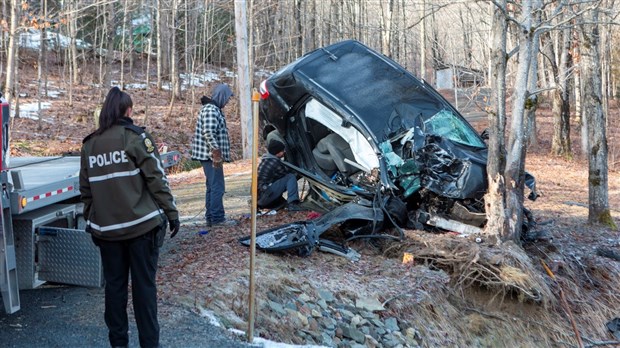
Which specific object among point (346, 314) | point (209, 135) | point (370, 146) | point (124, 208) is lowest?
point (346, 314)

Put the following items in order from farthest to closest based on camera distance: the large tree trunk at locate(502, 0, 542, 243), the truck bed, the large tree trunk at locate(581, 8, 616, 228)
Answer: the large tree trunk at locate(581, 8, 616, 228) < the large tree trunk at locate(502, 0, 542, 243) < the truck bed

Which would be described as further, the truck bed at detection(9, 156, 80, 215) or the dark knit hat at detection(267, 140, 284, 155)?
the dark knit hat at detection(267, 140, 284, 155)

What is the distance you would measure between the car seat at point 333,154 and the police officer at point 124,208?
3.97 meters

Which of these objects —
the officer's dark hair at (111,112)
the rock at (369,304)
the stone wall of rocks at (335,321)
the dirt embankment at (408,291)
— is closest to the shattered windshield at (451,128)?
the dirt embankment at (408,291)

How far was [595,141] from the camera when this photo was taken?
1105 cm

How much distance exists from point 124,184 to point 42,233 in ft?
3.66

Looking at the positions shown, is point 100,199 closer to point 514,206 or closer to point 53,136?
point 514,206

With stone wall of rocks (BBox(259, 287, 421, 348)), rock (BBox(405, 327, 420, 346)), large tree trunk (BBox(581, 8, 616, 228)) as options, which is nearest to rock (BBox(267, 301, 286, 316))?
stone wall of rocks (BBox(259, 287, 421, 348))

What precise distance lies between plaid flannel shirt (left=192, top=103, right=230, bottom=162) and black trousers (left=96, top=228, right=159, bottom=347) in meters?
3.70

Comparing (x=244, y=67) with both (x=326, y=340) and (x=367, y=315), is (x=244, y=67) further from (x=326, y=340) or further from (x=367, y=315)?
(x=326, y=340)

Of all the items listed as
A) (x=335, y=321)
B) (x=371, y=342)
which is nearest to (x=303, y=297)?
(x=335, y=321)

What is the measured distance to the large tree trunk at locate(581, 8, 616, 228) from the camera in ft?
35.9

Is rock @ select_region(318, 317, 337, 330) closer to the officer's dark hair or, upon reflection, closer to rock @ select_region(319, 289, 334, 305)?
rock @ select_region(319, 289, 334, 305)

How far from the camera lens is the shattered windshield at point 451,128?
838 cm
